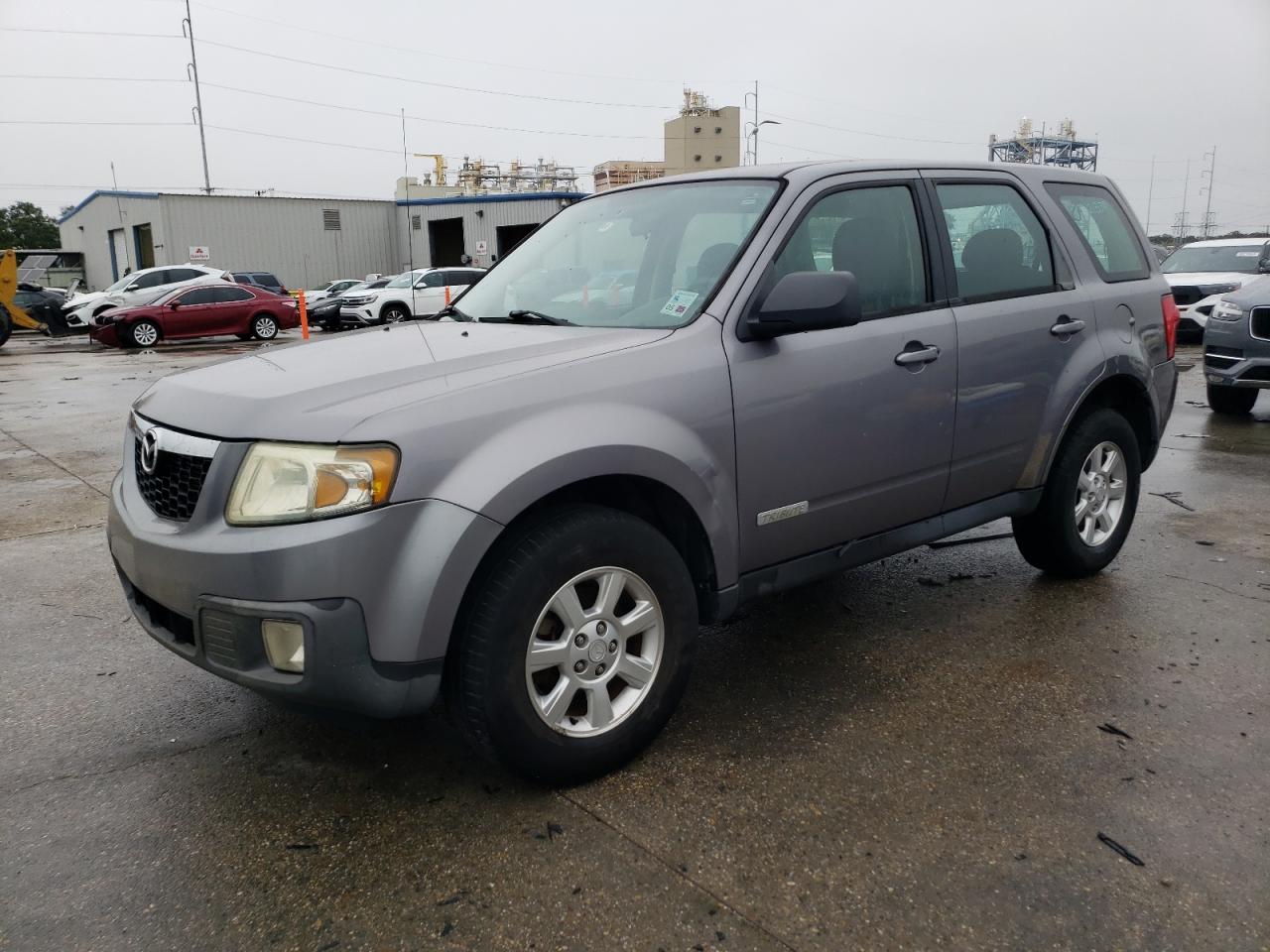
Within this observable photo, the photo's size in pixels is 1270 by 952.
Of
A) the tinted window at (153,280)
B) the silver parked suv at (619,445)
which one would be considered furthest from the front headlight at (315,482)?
the tinted window at (153,280)

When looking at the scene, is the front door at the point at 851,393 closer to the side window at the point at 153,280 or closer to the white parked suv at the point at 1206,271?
the white parked suv at the point at 1206,271

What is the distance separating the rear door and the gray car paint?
5.85 m

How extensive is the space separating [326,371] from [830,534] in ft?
5.64

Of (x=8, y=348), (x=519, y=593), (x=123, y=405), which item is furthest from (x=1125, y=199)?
(x=8, y=348)

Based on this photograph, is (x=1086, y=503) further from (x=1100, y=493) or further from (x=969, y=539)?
(x=969, y=539)

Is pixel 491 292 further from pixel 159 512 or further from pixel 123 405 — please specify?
pixel 123 405

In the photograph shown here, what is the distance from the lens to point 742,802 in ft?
8.70

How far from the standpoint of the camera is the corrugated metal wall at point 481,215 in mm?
38781

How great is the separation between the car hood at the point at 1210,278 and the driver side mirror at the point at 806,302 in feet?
47.2

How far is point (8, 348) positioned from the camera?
22.2 metres

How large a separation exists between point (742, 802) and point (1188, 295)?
15.4 metres

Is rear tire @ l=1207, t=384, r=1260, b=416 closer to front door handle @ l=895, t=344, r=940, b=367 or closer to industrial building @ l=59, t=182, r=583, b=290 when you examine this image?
front door handle @ l=895, t=344, r=940, b=367

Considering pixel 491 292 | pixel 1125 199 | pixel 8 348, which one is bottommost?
pixel 8 348

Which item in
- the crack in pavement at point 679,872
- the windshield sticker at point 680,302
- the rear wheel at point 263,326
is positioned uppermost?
the windshield sticker at point 680,302
